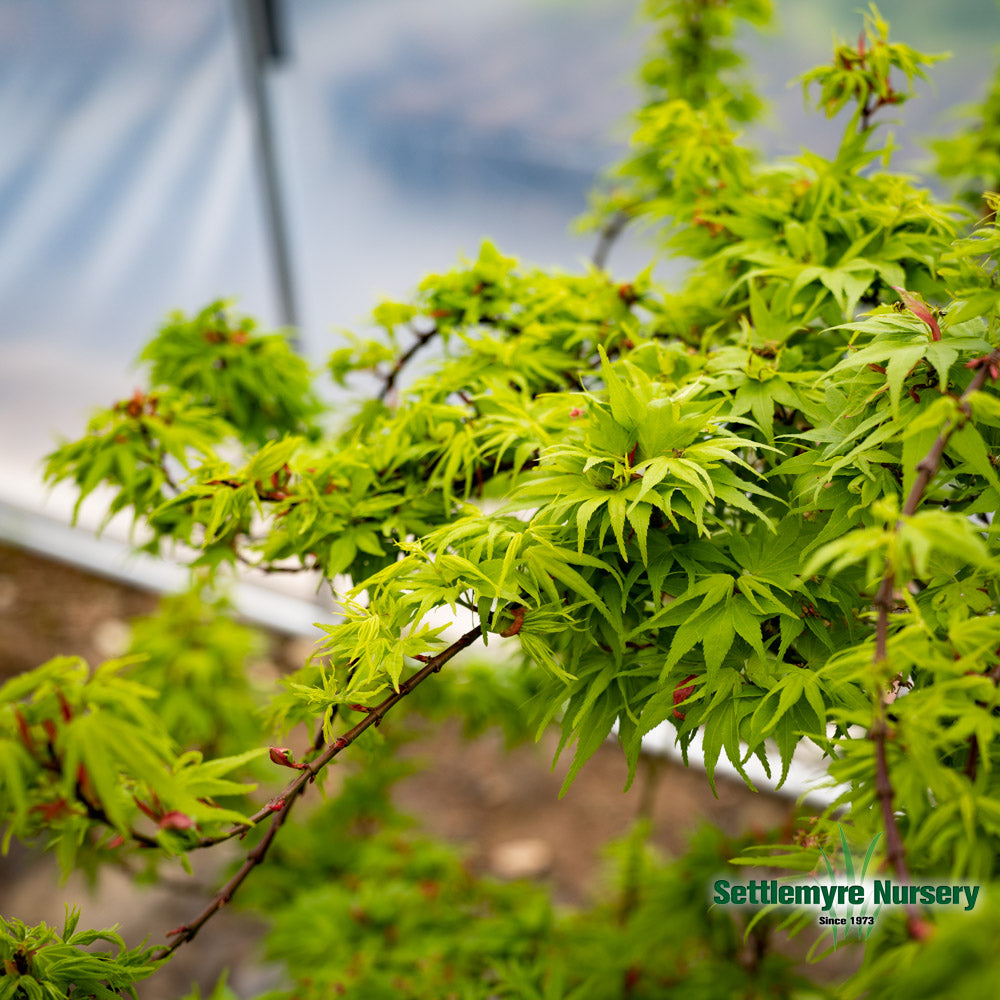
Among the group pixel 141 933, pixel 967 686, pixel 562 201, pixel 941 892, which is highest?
pixel 562 201

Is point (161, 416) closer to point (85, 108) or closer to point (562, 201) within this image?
point (562, 201)

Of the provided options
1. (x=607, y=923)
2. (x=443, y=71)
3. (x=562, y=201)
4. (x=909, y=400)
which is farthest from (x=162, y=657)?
(x=443, y=71)

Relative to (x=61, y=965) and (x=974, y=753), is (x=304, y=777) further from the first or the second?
(x=974, y=753)

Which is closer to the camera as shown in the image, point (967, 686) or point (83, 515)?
point (967, 686)

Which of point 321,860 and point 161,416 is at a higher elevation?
point 161,416

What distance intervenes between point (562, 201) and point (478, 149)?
0.29m

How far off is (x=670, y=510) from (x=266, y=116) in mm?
2322

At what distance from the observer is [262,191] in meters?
2.54

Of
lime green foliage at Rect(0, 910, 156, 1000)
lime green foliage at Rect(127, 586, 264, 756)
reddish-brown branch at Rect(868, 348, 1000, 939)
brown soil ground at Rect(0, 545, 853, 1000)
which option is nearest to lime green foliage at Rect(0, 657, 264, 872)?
lime green foliage at Rect(0, 910, 156, 1000)

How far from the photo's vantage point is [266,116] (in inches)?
95.1

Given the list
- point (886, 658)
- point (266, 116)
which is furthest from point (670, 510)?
point (266, 116)

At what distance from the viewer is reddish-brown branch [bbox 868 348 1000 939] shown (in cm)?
42

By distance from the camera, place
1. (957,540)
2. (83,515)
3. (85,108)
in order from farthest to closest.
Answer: (83,515)
(85,108)
(957,540)

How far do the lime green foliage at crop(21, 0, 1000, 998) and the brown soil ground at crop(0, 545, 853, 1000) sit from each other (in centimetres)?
91
